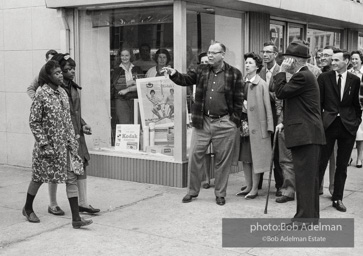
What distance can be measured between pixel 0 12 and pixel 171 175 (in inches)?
169

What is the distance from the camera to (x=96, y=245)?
5270 mm

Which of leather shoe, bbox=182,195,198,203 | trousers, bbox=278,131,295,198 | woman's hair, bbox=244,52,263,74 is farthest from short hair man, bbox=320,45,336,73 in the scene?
leather shoe, bbox=182,195,198,203

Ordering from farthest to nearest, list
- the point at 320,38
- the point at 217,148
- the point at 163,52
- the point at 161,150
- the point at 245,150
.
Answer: the point at 320,38, the point at 161,150, the point at 163,52, the point at 245,150, the point at 217,148

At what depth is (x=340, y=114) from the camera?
6547 millimetres

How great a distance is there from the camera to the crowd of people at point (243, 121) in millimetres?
5688

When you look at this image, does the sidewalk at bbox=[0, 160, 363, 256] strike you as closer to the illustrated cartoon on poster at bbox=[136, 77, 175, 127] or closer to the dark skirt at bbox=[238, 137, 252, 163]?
the dark skirt at bbox=[238, 137, 252, 163]

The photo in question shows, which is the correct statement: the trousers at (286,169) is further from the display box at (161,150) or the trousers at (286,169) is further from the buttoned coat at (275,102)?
the display box at (161,150)

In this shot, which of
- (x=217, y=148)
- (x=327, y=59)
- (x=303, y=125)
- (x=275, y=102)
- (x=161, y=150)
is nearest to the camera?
(x=303, y=125)

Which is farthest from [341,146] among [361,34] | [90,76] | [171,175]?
[361,34]

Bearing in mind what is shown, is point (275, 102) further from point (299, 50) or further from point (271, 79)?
point (299, 50)

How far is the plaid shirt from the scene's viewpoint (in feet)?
22.5

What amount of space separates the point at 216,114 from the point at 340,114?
4.94ft

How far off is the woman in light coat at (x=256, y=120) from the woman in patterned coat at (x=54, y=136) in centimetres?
242

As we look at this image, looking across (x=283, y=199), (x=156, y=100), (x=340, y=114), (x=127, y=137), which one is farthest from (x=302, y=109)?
(x=127, y=137)
